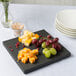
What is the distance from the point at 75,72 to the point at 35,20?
69cm

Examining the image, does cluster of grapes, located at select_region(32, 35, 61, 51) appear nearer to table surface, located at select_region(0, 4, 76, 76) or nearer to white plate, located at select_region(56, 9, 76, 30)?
table surface, located at select_region(0, 4, 76, 76)

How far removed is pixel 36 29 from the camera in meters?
1.74

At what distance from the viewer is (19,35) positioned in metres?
1.64

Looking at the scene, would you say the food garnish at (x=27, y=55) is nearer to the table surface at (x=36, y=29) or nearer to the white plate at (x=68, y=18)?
the table surface at (x=36, y=29)

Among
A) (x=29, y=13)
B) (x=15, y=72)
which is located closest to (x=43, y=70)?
(x=15, y=72)

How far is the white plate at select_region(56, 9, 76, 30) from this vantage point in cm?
172

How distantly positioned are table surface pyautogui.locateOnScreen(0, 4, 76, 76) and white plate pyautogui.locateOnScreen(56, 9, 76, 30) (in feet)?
0.30

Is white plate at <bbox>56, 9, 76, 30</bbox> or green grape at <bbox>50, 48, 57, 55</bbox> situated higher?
white plate at <bbox>56, 9, 76, 30</bbox>

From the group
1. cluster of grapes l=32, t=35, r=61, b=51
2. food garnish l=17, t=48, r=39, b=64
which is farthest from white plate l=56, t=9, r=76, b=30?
food garnish l=17, t=48, r=39, b=64

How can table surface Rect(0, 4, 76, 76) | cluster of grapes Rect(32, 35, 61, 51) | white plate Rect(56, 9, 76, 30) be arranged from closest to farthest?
table surface Rect(0, 4, 76, 76) < cluster of grapes Rect(32, 35, 61, 51) < white plate Rect(56, 9, 76, 30)

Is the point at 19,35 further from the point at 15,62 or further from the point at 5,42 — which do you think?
the point at 15,62

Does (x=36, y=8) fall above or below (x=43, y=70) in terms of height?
above

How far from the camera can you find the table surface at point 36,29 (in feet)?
4.30

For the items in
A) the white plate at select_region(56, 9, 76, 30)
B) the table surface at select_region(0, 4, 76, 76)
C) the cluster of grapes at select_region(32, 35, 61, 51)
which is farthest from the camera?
the white plate at select_region(56, 9, 76, 30)
